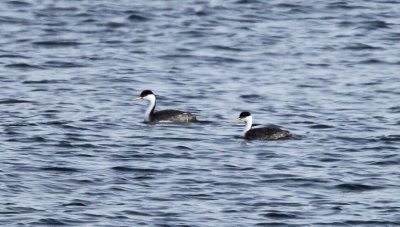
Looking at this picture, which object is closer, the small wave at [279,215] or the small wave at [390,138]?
the small wave at [279,215]

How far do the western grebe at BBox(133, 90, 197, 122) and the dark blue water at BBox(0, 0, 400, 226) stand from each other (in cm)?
24

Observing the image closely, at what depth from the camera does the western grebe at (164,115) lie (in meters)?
27.7

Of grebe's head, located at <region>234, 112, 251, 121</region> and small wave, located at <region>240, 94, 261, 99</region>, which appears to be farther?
small wave, located at <region>240, 94, 261, 99</region>

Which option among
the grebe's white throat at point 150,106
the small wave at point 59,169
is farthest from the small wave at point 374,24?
the small wave at point 59,169

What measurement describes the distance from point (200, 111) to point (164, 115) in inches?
66.8

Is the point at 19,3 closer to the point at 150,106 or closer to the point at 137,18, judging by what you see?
the point at 137,18

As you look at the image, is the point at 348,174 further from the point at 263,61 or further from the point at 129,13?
the point at 129,13

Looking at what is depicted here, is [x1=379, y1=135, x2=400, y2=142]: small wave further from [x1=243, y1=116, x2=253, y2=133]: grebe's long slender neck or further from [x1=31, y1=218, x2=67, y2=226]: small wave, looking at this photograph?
[x1=31, y1=218, x2=67, y2=226]: small wave

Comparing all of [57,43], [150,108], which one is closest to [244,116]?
[150,108]

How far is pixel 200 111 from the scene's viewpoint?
29531 millimetres

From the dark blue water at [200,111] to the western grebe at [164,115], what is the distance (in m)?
0.24

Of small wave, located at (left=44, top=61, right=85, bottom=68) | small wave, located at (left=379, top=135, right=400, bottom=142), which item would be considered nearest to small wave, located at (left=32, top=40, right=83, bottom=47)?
small wave, located at (left=44, top=61, right=85, bottom=68)

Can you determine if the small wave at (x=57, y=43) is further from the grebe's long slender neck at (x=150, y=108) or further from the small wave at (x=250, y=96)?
the grebe's long slender neck at (x=150, y=108)

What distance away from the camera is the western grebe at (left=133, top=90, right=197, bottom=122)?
2767cm
